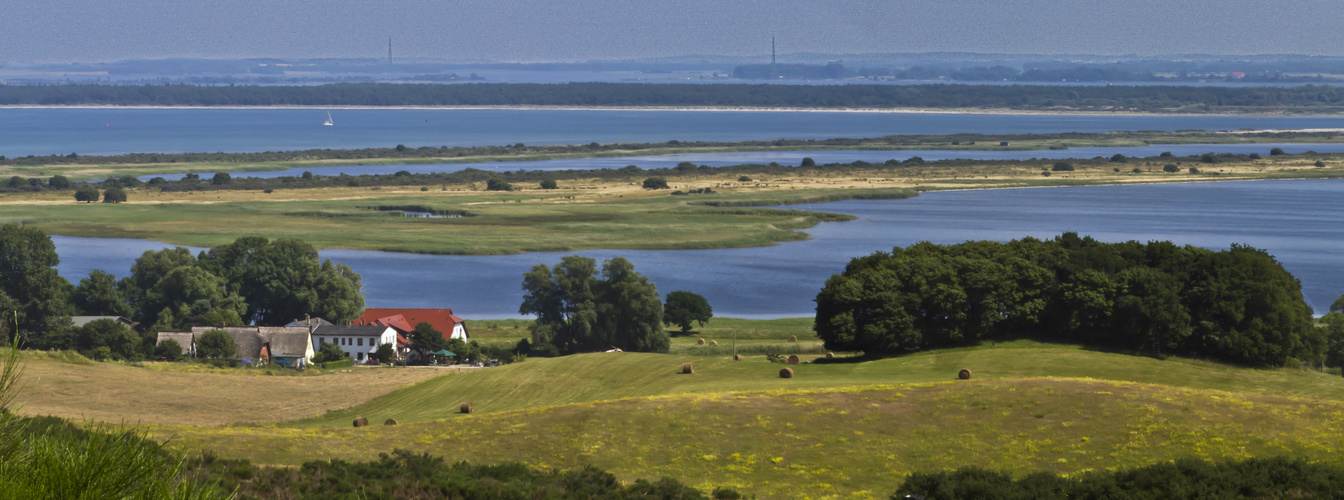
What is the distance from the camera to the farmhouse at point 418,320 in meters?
57.3

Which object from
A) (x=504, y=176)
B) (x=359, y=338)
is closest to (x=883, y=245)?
(x=359, y=338)

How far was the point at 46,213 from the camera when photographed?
109 metres

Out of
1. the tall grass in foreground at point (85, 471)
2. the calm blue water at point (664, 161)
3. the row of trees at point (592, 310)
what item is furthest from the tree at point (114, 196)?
the tall grass in foreground at point (85, 471)

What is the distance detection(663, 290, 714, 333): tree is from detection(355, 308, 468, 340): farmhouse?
10.3m

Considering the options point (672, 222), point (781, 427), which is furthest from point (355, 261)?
point (781, 427)

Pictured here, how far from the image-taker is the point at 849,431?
2739 cm

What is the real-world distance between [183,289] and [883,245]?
51827mm

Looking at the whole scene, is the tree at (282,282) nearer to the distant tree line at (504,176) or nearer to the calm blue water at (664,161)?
the distant tree line at (504,176)

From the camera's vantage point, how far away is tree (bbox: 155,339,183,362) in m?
51.5

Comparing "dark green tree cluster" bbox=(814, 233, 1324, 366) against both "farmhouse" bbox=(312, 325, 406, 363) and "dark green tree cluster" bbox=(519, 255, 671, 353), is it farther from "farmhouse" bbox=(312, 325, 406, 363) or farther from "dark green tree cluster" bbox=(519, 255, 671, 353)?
"farmhouse" bbox=(312, 325, 406, 363)

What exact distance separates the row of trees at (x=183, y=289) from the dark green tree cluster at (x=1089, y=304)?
29.3 m

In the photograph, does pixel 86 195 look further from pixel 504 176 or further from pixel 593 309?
pixel 593 309

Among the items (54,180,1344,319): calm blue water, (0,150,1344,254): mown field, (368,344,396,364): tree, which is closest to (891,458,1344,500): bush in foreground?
(368,344,396,364): tree

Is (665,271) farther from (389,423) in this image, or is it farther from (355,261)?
(389,423)
